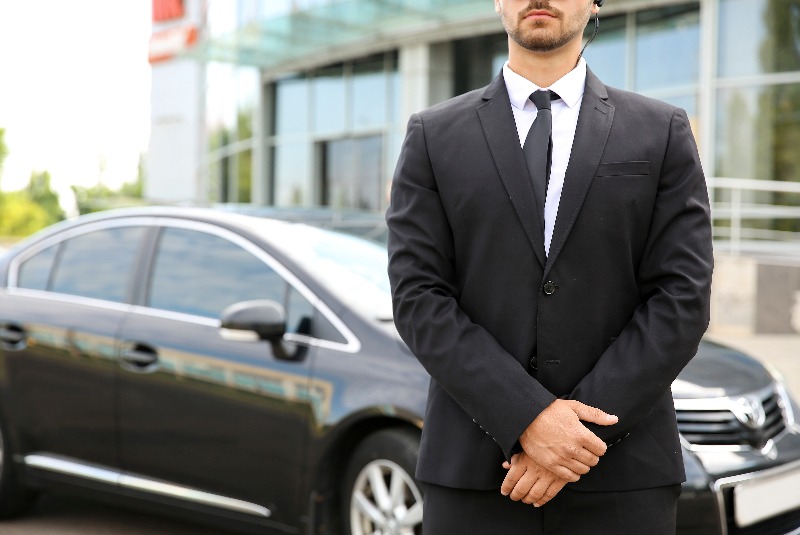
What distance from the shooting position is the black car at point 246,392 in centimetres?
341

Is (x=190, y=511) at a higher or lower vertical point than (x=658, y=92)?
lower

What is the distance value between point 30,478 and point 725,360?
3.12 m

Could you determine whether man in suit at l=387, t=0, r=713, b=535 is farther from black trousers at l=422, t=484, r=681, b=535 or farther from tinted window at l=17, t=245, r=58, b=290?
tinted window at l=17, t=245, r=58, b=290

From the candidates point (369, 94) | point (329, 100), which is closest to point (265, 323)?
point (369, 94)

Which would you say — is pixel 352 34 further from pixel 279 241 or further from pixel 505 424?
pixel 505 424

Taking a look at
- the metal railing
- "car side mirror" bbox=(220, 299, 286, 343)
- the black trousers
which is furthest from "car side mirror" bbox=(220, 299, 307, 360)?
the metal railing

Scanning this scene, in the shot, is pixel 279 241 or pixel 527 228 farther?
pixel 279 241

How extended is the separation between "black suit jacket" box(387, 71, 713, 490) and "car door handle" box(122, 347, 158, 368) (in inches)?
94.6

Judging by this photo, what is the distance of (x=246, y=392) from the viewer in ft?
12.5

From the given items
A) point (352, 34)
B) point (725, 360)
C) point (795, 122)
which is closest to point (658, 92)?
point (795, 122)

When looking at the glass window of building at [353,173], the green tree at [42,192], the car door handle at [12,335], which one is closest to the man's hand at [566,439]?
the car door handle at [12,335]

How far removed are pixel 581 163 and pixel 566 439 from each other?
532mm

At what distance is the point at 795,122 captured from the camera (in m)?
13.5

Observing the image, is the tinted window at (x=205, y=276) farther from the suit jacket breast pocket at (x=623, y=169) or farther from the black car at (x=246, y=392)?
the suit jacket breast pocket at (x=623, y=169)
